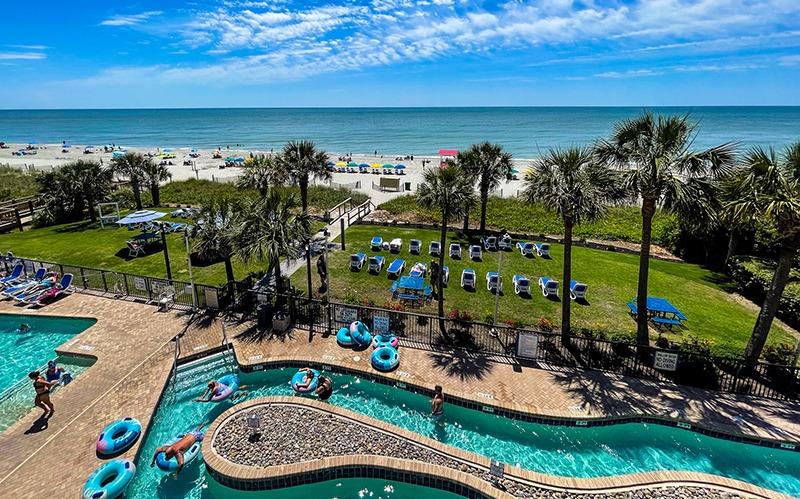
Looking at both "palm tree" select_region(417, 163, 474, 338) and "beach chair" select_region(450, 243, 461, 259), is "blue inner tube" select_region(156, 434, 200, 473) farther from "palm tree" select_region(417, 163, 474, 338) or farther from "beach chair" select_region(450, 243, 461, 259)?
"beach chair" select_region(450, 243, 461, 259)

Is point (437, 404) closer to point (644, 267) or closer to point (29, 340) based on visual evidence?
point (644, 267)

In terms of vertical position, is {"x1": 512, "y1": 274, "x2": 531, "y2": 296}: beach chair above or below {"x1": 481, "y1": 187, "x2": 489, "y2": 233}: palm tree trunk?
below

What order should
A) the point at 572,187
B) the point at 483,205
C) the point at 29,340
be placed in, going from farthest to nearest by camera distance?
the point at 483,205
the point at 29,340
the point at 572,187

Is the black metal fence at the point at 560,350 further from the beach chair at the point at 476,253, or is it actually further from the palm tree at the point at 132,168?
the palm tree at the point at 132,168

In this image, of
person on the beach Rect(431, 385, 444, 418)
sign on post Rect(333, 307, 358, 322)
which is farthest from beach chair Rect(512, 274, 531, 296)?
person on the beach Rect(431, 385, 444, 418)

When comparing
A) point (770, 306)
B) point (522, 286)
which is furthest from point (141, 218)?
point (770, 306)

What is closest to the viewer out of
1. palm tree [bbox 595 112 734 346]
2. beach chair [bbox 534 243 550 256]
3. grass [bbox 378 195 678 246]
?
palm tree [bbox 595 112 734 346]
